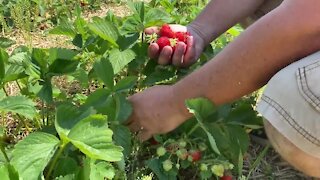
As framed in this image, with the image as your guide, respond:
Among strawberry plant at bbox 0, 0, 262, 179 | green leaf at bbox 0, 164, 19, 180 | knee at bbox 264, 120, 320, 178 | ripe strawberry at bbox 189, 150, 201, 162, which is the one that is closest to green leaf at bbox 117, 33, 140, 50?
strawberry plant at bbox 0, 0, 262, 179

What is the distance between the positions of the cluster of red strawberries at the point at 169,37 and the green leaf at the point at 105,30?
0.14 m

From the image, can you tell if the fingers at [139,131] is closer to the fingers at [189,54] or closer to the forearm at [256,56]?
the forearm at [256,56]

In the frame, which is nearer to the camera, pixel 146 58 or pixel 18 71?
pixel 18 71

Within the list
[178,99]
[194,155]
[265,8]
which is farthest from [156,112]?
[265,8]

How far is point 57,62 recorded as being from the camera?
1.74 m

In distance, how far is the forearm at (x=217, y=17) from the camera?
2.03 m

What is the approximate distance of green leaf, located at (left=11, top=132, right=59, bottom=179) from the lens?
130cm

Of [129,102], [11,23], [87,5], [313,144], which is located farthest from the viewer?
[87,5]

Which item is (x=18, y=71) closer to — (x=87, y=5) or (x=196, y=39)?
(x=196, y=39)

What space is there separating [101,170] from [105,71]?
1.06 ft

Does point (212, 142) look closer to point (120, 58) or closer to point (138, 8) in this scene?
point (120, 58)

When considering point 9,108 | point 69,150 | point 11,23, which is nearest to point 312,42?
point 69,150

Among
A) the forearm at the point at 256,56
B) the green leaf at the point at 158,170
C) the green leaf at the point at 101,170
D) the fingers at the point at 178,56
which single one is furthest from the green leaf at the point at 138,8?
the green leaf at the point at 101,170

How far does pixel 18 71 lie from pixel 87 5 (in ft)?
5.19
